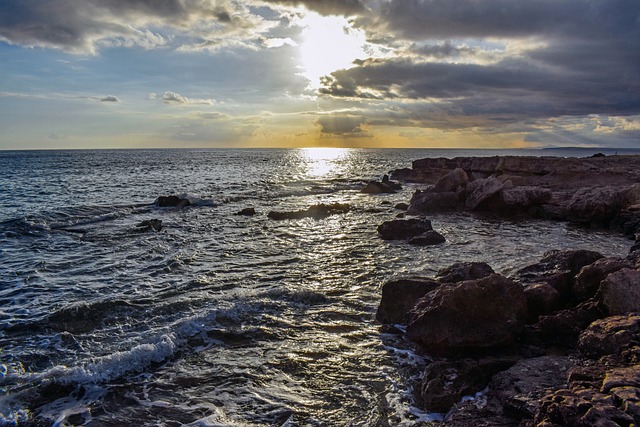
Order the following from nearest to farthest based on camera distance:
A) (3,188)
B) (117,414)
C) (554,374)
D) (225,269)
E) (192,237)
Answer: (554,374) < (117,414) < (225,269) < (192,237) < (3,188)

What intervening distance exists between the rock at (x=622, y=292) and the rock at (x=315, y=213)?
19.6 m

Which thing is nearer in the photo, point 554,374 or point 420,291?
point 554,374

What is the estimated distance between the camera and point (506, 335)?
24.7 ft

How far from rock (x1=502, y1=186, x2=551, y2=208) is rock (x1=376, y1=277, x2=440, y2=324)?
18185 millimetres

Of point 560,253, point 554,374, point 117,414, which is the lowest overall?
point 117,414

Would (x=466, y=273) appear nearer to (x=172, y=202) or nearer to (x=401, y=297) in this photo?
(x=401, y=297)

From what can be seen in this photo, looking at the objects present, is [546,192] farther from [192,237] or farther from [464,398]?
[464,398]

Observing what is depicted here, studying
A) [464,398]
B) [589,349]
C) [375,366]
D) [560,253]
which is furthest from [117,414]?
[560,253]

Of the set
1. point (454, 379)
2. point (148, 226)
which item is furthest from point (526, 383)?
point (148, 226)

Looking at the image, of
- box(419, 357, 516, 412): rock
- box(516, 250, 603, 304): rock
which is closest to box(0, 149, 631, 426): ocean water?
box(419, 357, 516, 412): rock

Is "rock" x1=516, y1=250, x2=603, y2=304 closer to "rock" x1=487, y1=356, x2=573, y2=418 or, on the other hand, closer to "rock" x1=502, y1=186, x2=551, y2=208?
"rock" x1=487, y1=356, x2=573, y2=418

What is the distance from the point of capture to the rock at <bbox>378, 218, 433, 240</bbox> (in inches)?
754

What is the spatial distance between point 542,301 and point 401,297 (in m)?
3.01

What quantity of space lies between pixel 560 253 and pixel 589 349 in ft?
17.9
